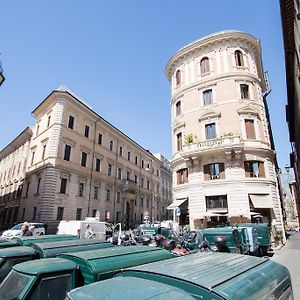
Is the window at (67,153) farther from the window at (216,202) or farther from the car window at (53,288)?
the car window at (53,288)

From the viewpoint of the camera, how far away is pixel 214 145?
2177 centimetres

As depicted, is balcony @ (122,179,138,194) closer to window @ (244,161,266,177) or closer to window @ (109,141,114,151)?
window @ (109,141,114,151)

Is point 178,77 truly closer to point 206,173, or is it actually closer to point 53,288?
point 206,173

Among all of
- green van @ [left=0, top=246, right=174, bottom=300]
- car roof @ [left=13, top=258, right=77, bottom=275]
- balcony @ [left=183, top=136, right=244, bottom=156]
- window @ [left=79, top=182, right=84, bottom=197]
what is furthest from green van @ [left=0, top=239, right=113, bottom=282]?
window @ [left=79, top=182, right=84, bottom=197]

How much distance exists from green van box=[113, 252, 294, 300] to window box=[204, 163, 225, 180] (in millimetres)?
18706

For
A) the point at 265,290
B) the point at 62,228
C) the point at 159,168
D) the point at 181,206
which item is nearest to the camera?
the point at 265,290

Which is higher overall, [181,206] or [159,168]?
[159,168]

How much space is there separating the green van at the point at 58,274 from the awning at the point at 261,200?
18.4m

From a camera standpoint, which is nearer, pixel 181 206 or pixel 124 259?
pixel 124 259

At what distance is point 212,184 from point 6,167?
37.8m

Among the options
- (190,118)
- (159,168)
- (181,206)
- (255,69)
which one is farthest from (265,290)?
(159,168)

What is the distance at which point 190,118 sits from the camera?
24641mm

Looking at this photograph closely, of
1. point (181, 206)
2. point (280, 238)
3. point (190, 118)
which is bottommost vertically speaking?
point (280, 238)

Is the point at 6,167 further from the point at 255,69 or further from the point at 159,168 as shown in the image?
the point at 255,69
